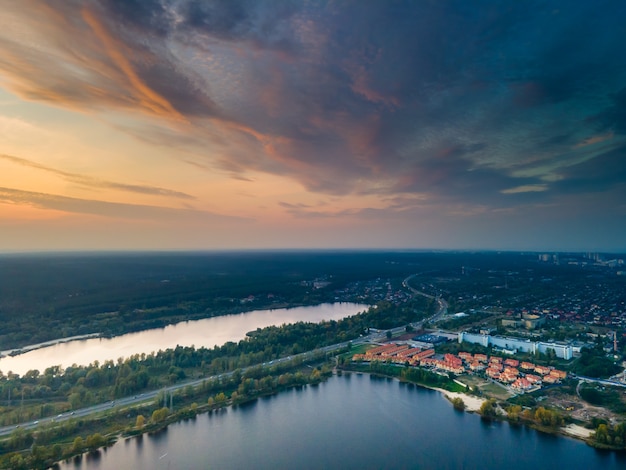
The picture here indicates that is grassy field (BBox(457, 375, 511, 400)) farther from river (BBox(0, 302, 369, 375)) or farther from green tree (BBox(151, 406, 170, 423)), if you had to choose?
river (BBox(0, 302, 369, 375))

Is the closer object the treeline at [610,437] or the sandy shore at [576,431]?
the treeline at [610,437]

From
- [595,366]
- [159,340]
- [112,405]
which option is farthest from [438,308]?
[112,405]

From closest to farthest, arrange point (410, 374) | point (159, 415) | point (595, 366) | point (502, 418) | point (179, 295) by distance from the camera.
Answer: point (159, 415)
point (502, 418)
point (595, 366)
point (410, 374)
point (179, 295)

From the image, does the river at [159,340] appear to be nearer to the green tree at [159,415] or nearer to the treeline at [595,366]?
the green tree at [159,415]

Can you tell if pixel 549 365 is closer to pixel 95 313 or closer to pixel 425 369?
pixel 425 369

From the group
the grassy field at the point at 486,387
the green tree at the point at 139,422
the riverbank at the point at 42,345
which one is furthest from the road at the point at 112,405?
the riverbank at the point at 42,345

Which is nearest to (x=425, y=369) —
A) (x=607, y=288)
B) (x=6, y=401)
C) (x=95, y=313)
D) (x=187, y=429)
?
(x=187, y=429)

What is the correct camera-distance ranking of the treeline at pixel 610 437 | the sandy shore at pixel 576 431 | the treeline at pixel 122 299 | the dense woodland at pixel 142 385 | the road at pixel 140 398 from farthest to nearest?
the treeline at pixel 122 299
the road at pixel 140 398
the sandy shore at pixel 576 431
the dense woodland at pixel 142 385
the treeline at pixel 610 437

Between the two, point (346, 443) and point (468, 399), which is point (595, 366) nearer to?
A: point (468, 399)
